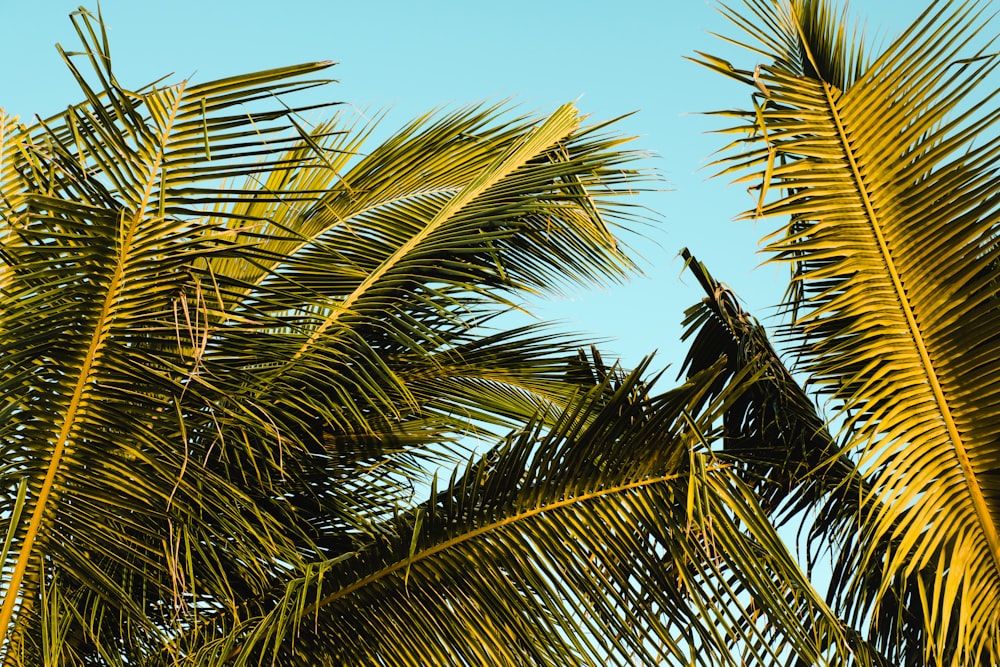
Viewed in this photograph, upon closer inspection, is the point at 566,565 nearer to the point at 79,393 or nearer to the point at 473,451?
the point at 473,451

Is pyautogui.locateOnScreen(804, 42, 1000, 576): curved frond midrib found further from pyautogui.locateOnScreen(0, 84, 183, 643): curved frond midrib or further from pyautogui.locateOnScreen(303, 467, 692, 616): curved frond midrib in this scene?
pyautogui.locateOnScreen(0, 84, 183, 643): curved frond midrib

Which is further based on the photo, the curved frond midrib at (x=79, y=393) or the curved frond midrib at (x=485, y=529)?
the curved frond midrib at (x=485, y=529)

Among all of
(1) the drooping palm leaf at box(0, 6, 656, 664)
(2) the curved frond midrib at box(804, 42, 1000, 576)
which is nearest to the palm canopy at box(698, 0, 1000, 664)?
(2) the curved frond midrib at box(804, 42, 1000, 576)

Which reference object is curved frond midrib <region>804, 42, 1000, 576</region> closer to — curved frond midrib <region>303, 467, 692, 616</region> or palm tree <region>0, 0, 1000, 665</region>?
palm tree <region>0, 0, 1000, 665</region>

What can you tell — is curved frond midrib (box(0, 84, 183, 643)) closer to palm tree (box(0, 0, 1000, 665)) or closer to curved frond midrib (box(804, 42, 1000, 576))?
palm tree (box(0, 0, 1000, 665))

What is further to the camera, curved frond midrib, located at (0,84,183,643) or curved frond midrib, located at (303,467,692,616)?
curved frond midrib, located at (303,467,692,616)

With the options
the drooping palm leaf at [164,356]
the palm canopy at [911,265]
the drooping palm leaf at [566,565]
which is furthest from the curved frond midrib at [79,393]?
the palm canopy at [911,265]

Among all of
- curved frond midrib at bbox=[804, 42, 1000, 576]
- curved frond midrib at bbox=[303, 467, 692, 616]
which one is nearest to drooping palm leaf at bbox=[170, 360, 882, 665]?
curved frond midrib at bbox=[303, 467, 692, 616]

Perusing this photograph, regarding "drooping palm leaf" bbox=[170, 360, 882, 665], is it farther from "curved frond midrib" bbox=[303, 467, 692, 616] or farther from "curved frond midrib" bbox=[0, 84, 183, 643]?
"curved frond midrib" bbox=[0, 84, 183, 643]

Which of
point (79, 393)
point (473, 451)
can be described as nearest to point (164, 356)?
point (79, 393)

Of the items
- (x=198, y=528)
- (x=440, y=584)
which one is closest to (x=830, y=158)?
(x=440, y=584)

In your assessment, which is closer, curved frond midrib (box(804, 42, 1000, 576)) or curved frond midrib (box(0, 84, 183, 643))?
curved frond midrib (box(0, 84, 183, 643))

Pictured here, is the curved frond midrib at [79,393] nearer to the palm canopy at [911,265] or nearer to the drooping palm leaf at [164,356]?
the drooping palm leaf at [164,356]

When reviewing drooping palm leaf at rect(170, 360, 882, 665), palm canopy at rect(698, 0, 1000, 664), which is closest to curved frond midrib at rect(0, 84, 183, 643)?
drooping palm leaf at rect(170, 360, 882, 665)
